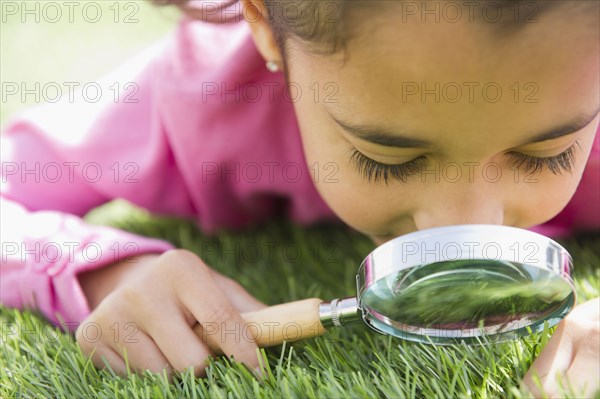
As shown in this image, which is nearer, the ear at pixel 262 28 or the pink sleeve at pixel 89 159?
the ear at pixel 262 28

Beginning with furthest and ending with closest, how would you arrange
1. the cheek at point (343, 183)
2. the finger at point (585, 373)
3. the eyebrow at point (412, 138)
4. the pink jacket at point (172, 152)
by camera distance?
the pink jacket at point (172, 152), the cheek at point (343, 183), the eyebrow at point (412, 138), the finger at point (585, 373)

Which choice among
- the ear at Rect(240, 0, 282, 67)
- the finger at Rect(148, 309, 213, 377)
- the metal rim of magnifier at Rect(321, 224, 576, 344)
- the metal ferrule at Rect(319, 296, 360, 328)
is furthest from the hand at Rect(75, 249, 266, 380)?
the ear at Rect(240, 0, 282, 67)

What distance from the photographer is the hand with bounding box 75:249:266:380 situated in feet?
3.50

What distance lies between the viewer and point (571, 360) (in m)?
0.92

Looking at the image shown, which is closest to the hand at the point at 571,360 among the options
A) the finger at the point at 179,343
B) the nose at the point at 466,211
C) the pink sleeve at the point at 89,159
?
the nose at the point at 466,211

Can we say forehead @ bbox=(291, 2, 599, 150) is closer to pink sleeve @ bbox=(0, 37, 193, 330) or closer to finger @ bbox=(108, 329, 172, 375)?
finger @ bbox=(108, 329, 172, 375)

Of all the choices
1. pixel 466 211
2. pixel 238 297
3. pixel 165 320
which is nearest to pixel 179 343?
pixel 165 320

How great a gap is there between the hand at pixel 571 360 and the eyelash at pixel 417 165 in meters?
0.20

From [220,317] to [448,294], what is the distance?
0.31m

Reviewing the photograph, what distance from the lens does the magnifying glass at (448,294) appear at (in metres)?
0.92

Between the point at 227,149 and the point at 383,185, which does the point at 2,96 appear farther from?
the point at 383,185

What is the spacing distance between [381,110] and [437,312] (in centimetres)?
27

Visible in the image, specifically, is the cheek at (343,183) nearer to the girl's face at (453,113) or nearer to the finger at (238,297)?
the girl's face at (453,113)

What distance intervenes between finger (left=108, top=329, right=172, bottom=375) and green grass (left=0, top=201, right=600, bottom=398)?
0.03 m
